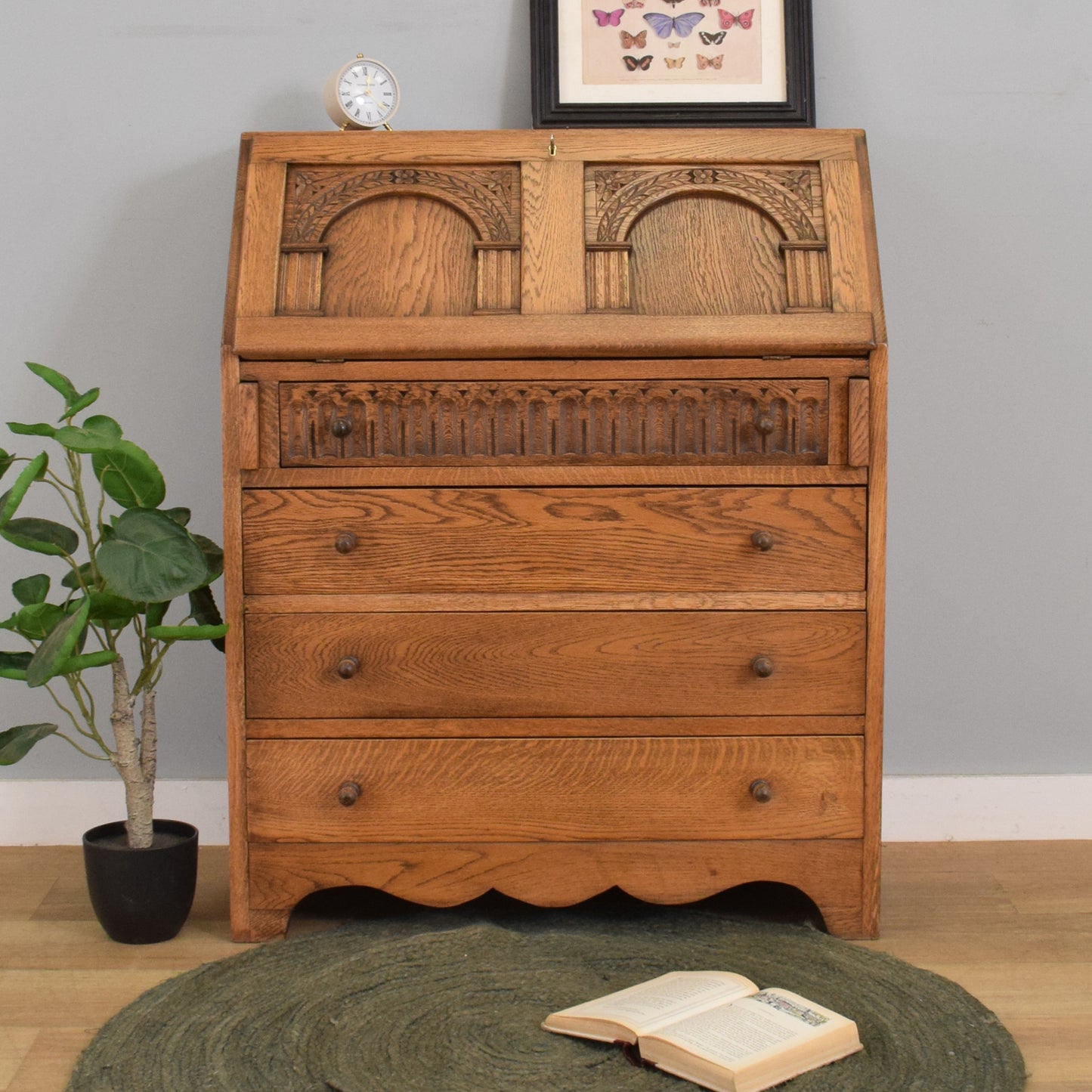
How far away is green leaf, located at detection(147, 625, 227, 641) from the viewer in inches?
77.2

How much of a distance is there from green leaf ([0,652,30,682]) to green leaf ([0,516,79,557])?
19 cm

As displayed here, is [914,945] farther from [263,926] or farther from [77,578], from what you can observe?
[77,578]

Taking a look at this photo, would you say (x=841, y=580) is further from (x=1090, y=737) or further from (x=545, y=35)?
(x=545, y=35)

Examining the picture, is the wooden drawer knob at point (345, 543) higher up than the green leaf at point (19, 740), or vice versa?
the wooden drawer knob at point (345, 543)

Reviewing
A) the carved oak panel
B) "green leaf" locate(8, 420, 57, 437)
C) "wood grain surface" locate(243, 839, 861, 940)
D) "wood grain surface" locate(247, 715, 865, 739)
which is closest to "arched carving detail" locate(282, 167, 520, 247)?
the carved oak panel

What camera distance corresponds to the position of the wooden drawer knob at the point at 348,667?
2.03 metres

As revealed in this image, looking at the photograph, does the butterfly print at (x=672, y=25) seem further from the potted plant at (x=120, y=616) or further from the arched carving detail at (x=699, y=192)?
the potted plant at (x=120, y=616)

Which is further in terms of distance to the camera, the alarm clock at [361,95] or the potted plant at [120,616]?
the alarm clock at [361,95]

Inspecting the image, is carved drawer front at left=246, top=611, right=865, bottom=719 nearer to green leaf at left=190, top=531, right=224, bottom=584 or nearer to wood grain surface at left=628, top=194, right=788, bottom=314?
green leaf at left=190, top=531, right=224, bottom=584

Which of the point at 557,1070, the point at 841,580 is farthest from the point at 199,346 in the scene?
the point at 557,1070

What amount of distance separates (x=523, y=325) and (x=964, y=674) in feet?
4.39

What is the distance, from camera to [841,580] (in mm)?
2061

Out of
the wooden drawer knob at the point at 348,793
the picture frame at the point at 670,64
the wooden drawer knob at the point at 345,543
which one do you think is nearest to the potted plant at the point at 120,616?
the wooden drawer knob at the point at 345,543

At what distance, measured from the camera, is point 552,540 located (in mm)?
2051
